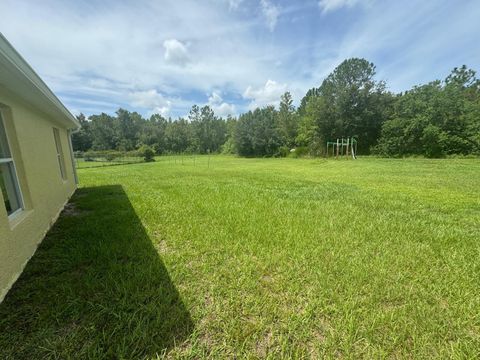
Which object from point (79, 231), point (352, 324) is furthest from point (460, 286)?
point (79, 231)

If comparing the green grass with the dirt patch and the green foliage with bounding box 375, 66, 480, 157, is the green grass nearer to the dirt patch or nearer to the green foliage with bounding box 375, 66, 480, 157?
the dirt patch

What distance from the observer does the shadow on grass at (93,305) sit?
150 cm

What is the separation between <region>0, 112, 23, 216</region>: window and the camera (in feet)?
9.06

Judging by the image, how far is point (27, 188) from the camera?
3.07 m

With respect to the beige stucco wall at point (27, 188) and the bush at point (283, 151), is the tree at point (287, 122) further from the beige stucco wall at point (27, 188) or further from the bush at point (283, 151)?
the beige stucco wall at point (27, 188)

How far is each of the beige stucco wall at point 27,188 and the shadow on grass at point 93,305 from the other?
0.59 ft

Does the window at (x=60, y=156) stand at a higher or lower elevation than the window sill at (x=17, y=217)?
higher

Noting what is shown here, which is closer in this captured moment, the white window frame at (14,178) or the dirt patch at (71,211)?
the white window frame at (14,178)

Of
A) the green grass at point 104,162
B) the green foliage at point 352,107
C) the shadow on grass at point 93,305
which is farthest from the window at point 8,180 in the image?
the green foliage at point 352,107

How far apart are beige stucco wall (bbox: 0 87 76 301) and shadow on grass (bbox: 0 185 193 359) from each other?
0.59 ft

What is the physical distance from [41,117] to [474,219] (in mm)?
8390

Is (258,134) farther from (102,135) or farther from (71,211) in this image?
(102,135)

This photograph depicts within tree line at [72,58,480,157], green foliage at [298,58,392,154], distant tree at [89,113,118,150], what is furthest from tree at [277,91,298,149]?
distant tree at [89,113,118,150]

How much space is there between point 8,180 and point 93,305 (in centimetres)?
229
